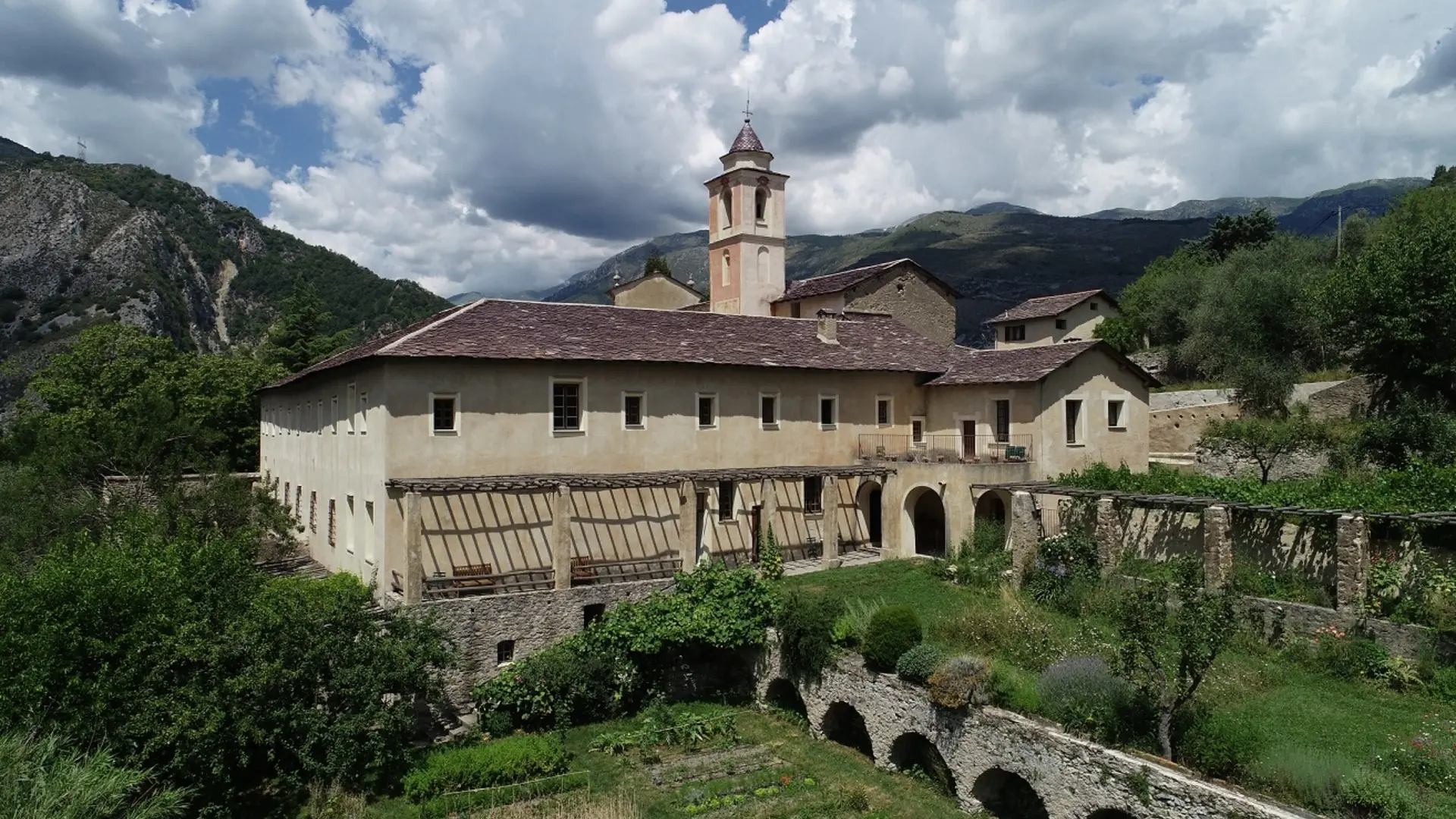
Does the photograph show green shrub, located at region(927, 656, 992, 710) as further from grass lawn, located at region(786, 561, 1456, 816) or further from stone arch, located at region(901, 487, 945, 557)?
stone arch, located at region(901, 487, 945, 557)

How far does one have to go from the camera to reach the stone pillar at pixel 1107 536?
2202cm

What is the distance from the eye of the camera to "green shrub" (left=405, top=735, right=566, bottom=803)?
1591 cm

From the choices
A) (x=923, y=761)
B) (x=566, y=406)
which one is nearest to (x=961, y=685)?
(x=923, y=761)

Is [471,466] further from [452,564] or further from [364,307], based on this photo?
[364,307]

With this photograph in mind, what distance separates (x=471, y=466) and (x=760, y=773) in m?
11.2

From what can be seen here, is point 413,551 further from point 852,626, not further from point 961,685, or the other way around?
point 961,685

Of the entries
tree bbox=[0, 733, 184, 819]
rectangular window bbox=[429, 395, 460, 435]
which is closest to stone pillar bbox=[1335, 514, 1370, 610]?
rectangular window bbox=[429, 395, 460, 435]

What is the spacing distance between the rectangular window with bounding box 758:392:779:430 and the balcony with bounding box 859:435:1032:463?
3.64 m

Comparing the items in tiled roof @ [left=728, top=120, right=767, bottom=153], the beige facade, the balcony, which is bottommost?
the balcony

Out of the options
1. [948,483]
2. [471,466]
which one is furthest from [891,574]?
[471,466]

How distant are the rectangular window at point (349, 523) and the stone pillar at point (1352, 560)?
79.7ft

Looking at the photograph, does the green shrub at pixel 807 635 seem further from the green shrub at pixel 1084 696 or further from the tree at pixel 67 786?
the tree at pixel 67 786

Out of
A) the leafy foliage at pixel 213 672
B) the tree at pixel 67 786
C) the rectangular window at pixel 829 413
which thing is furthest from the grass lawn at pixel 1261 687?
the tree at pixel 67 786

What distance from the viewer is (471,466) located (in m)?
22.6
